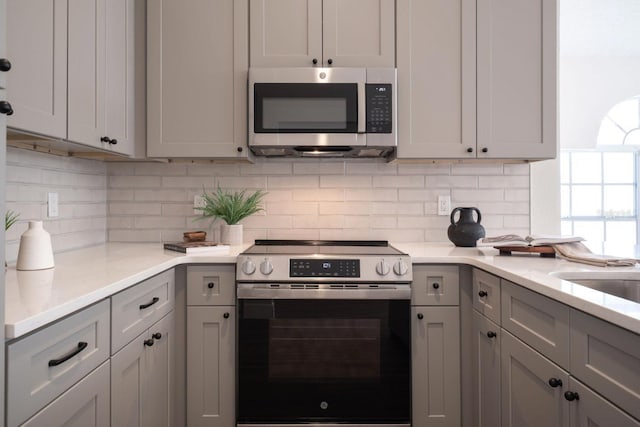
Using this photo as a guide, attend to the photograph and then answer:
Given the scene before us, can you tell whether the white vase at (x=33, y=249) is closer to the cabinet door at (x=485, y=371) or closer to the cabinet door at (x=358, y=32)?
the cabinet door at (x=358, y=32)

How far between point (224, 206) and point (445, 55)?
56.7 inches

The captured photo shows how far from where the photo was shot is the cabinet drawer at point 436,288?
1.96 metres

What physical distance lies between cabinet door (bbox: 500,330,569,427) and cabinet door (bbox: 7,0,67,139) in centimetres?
177

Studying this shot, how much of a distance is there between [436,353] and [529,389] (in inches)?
23.5

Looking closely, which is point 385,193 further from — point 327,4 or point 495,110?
point 327,4

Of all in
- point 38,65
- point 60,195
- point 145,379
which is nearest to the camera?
point 38,65

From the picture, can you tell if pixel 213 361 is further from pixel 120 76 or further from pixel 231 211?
pixel 120 76

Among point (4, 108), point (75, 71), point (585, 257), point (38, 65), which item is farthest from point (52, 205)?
point (585, 257)

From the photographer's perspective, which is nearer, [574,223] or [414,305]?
[414,305]

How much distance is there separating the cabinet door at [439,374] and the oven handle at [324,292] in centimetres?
15

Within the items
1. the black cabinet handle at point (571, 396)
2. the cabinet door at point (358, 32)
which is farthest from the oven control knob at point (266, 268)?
the black cabinet handle at point (571, 396)

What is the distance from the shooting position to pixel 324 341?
1.91 m

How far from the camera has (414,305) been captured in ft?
6.43

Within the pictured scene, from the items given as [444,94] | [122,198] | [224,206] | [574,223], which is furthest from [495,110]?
[574,223]
